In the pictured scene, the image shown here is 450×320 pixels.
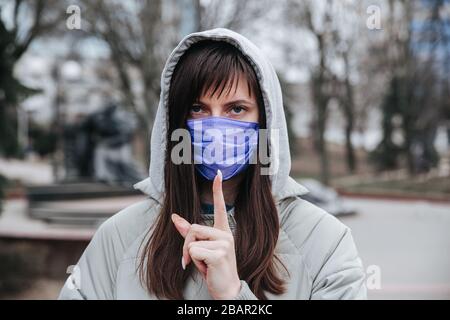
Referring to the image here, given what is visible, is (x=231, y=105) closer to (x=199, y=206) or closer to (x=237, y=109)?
(x=237, y=109)

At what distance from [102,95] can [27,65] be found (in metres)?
2.69

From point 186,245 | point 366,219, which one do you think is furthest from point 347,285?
point 366,219

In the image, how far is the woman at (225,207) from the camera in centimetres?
122

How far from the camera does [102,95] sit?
18.1 meters

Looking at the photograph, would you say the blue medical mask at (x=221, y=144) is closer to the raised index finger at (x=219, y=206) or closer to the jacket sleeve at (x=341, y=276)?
the raised index finger at (x=219, y=206)

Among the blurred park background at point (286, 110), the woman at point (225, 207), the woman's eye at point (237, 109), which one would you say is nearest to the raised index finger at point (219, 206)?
the woman at point (225, 207)

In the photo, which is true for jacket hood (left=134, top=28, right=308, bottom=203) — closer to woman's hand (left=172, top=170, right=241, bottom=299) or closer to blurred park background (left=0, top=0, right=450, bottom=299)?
woman's hand (left=172, top=170, right=241, bottom=299)

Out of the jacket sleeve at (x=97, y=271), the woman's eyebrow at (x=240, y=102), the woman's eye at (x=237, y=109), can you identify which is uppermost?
the woman's eyebrow at (x=240, y=102)

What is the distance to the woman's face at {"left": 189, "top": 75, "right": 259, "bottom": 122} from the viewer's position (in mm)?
1221

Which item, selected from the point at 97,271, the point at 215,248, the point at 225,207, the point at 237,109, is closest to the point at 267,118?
the point at 237,109

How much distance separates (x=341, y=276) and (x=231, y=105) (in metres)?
0.44

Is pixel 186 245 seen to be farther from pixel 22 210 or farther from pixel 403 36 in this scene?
pixel 403 36

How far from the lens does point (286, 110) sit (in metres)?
3.05

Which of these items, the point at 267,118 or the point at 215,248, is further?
the point at 267,118
